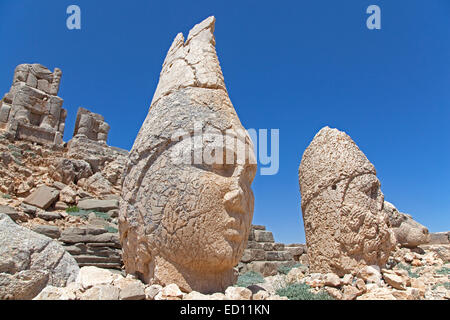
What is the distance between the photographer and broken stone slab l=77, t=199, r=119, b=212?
31.0ft

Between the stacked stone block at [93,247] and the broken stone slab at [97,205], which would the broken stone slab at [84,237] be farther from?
the broken stone slab at [97,205]

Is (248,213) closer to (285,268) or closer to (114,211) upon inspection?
Answer: (285,268)

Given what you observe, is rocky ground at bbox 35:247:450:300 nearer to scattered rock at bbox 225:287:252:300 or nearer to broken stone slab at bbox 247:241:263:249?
scattered rock at bbox 225:287:252:300

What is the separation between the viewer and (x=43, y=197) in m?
8.96

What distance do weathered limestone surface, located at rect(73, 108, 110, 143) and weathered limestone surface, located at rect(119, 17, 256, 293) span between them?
13810 mm

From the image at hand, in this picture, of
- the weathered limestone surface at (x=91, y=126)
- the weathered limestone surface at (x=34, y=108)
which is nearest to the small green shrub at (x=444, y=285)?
the weathered limestone surface at (x=34, y=108)

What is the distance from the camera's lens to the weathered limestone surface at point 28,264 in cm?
218

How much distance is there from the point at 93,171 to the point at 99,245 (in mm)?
7097

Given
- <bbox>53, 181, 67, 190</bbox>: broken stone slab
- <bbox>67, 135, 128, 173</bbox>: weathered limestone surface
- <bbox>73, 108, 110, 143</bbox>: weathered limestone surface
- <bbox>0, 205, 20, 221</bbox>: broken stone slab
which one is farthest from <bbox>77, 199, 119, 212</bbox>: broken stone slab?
<bbox>73, 108, 110, 143</bbox>: weathered limestone surface

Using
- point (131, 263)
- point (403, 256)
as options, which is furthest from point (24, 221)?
point (403, 256)

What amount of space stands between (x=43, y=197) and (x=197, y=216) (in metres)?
8.25

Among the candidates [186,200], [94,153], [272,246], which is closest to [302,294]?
[186,200]

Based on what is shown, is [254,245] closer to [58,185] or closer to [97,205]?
[97,205]

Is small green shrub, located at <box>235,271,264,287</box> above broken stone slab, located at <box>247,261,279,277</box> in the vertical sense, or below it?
below
